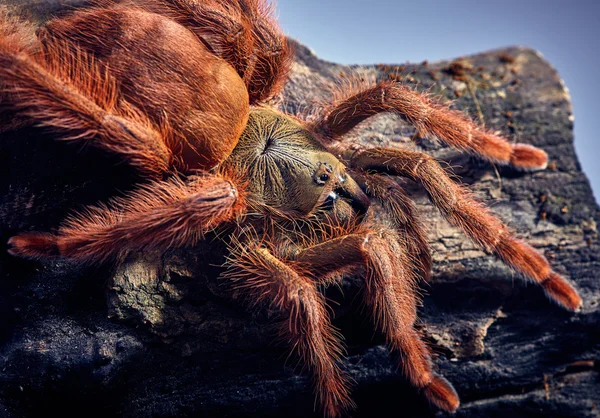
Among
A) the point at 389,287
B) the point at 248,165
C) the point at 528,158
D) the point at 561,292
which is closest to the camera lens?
the point at 389,287

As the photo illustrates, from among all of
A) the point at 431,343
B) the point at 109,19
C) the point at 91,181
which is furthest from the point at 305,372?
the point at 109,19

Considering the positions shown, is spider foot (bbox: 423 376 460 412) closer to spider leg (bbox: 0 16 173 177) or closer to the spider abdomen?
the spider abdomen

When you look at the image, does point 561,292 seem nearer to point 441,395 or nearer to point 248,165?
point 441,395

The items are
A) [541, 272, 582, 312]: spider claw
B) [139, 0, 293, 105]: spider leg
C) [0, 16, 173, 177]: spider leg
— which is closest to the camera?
[0, 16, 173, 177]: spider leg

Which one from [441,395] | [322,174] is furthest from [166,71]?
[441,395]

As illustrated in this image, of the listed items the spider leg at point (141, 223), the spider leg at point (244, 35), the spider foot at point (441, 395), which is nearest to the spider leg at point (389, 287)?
the spider foot at point (441, 395)

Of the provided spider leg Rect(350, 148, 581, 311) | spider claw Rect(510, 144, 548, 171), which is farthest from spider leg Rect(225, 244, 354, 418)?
spider claw Rect(510, 144, 548, 171)
